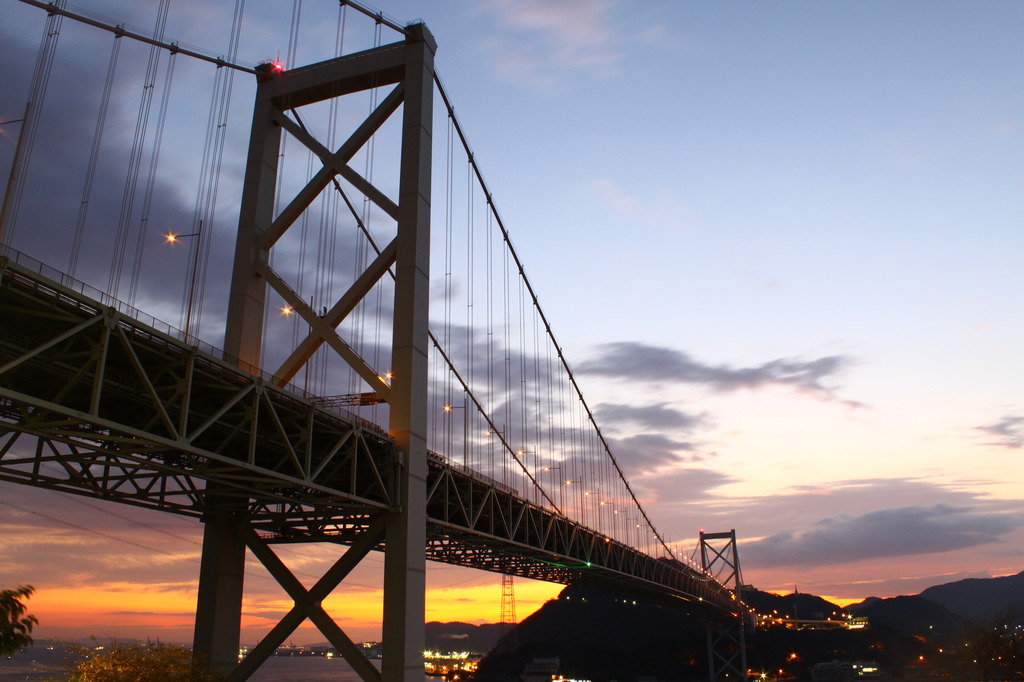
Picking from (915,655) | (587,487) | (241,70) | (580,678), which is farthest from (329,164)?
(915,655)

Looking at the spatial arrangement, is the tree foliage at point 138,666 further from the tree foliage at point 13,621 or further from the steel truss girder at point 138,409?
the tree foliage at point 13,621

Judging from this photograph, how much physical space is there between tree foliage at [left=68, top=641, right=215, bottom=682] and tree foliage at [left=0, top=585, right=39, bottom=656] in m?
16.0

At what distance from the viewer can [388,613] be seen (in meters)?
24.8

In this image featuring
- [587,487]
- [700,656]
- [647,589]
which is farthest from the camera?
[700,656]

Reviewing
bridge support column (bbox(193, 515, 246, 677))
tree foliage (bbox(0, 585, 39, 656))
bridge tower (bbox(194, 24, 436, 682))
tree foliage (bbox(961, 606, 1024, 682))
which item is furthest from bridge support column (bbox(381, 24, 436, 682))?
tree foliage (bbox(961, 606, 1024, 682))

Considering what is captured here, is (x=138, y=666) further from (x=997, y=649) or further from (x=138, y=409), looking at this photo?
(x=997, y=649)

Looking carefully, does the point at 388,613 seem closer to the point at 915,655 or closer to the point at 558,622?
the point at 915,655

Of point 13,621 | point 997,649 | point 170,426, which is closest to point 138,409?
point 170,426

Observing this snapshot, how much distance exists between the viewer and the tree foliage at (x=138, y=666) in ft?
72.0

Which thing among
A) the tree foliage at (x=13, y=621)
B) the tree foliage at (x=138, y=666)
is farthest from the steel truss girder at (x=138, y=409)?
the tree foliage at (x=13, y=621)

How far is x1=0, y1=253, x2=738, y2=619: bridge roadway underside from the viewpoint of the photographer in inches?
604

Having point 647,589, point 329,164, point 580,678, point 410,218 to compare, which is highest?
point 329,164

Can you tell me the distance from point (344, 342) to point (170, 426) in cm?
1119

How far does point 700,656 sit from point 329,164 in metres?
141
